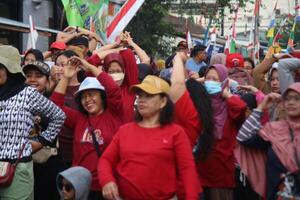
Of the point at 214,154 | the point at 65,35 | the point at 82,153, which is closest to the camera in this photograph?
the point at 82,153

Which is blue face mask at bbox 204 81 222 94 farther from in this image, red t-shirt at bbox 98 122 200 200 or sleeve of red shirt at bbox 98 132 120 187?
sleeve of red shirt at bbox 98 132 120 187

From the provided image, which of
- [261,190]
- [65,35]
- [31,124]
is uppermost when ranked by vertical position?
[65,35]

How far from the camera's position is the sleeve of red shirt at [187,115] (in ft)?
16.1

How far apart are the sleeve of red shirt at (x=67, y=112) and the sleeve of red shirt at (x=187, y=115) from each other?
41.1 inches

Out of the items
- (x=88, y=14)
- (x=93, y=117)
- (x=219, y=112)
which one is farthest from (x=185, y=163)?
(x=88, y=14)

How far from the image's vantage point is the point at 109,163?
439 cm

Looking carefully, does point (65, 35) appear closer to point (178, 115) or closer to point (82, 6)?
point (82, 6)

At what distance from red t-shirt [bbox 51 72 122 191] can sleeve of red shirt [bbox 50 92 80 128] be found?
0.10m

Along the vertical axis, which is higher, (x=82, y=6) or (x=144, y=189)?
(x=82, y=6)

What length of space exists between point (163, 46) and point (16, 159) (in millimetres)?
16437

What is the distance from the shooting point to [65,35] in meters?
8.28

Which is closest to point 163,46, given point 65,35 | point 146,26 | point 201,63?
point 146,26

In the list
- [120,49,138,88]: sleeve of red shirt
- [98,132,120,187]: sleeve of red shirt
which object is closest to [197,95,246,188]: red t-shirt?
[120,49,138,88]: sleeve of red shirt

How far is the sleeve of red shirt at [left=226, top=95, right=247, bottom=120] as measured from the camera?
17.9ft
